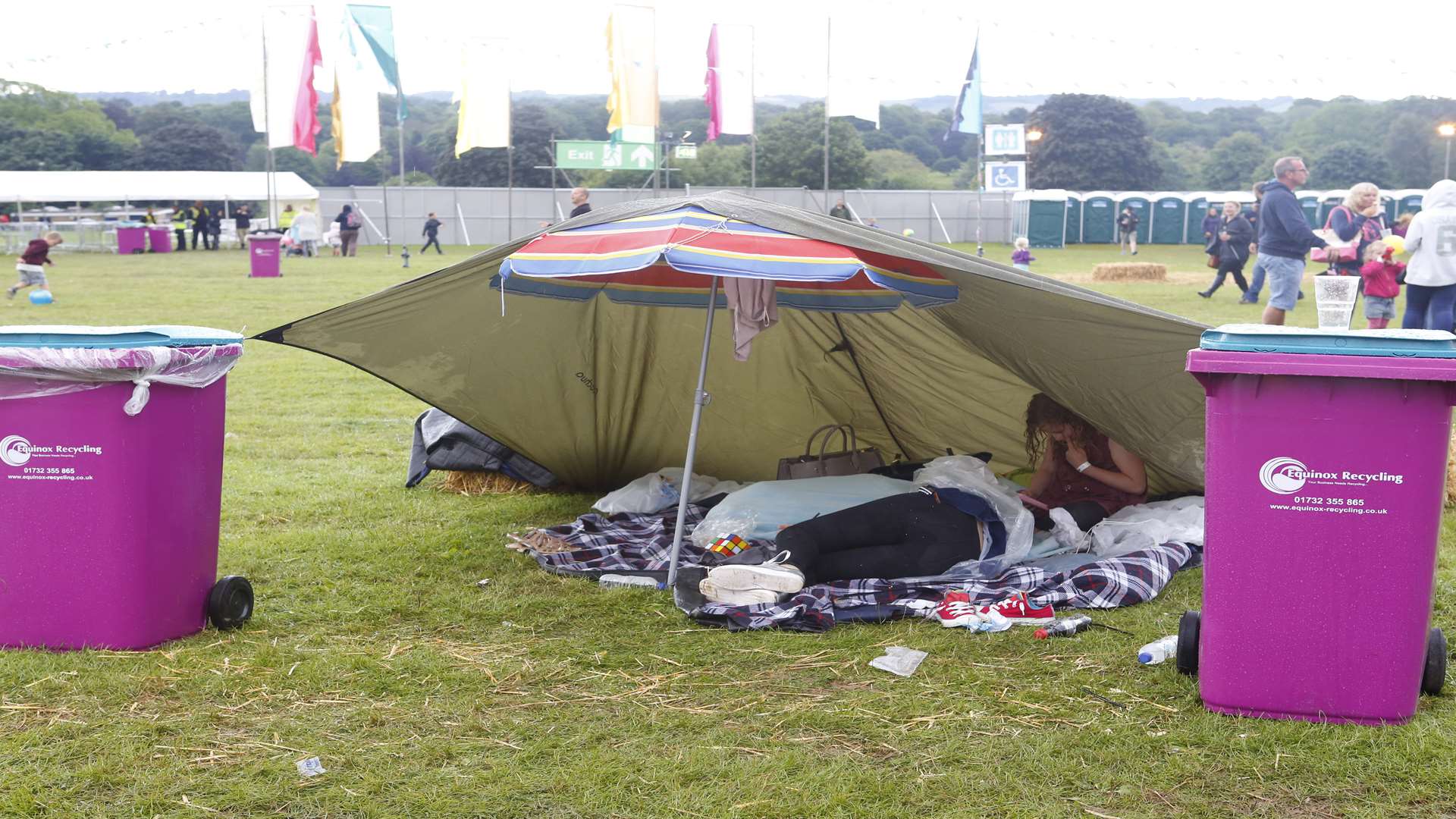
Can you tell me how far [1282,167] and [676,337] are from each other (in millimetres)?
6215

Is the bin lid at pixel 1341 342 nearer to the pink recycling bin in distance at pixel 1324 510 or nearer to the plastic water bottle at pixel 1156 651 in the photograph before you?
the pink recycling bin in distance at pixel 1324 510

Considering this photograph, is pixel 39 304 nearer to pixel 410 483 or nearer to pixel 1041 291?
pixel 410 483

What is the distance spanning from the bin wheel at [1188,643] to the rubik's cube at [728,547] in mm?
1733

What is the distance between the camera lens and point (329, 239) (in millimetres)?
31891

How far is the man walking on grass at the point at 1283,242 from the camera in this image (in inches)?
416

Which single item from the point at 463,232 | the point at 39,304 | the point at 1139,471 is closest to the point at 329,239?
the point at 463,232

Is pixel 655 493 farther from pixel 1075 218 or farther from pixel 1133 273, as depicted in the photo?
pixel 1075 218

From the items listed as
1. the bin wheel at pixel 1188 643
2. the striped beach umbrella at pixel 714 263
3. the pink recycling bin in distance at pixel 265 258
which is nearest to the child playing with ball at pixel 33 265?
the pink recycling bin in distance at pixel 265 258

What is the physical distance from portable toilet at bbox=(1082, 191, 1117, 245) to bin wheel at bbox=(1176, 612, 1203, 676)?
124ft

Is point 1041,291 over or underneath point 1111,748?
over

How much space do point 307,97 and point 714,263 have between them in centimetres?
2410


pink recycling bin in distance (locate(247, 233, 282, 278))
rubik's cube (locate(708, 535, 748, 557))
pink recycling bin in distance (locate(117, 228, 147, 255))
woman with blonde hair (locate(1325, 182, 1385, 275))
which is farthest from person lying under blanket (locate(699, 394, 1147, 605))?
pink recycling bin in distance (locate(117, 228, 147, 255))

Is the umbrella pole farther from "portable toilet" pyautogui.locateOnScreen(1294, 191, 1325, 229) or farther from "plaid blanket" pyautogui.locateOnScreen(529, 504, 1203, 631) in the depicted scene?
"portable toilet" pyautogui.locateOnScreen(1294, 191, 1325, 229)

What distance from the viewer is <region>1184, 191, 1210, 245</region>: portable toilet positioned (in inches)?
1590
